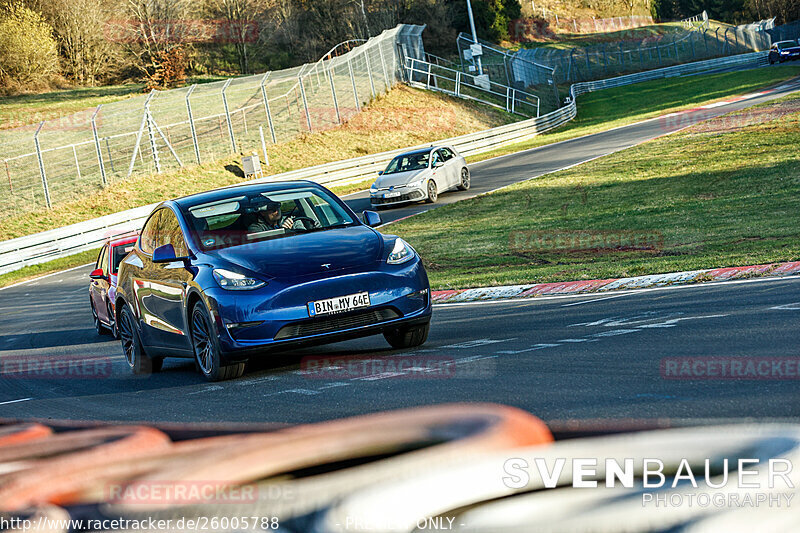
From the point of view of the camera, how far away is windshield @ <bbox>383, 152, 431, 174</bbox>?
30.1m

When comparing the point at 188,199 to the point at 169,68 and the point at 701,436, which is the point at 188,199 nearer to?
the point at 701,436

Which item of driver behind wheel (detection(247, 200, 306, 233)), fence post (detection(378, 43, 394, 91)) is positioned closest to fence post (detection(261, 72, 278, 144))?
fence post (detection(378, 43, 394, 91))

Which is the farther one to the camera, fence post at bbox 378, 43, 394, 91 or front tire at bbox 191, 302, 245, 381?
fence post at bbox 378, 43, 394, 91

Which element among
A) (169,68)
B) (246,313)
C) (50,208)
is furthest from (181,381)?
(169,68)

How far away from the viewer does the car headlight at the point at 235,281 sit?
320 inches

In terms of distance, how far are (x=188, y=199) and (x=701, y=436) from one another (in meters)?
7.73

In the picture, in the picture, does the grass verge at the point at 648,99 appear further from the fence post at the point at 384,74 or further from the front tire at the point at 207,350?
the front tire at the point at 207,350

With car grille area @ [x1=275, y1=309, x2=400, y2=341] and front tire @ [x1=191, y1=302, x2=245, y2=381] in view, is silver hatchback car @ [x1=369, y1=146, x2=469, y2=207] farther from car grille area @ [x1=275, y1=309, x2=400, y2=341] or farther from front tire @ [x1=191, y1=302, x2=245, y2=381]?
car grille area @ [x1=275, y1=309, x2=400, y2=341]

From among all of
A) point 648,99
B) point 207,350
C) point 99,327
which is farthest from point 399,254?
point 648,99

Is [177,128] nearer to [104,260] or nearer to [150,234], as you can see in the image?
[104,260]

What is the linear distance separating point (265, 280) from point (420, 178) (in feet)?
70.3

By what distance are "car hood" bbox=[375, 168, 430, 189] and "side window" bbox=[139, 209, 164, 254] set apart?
1897cm

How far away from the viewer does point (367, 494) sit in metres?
2.43

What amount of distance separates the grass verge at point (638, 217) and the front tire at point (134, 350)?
5361mm
